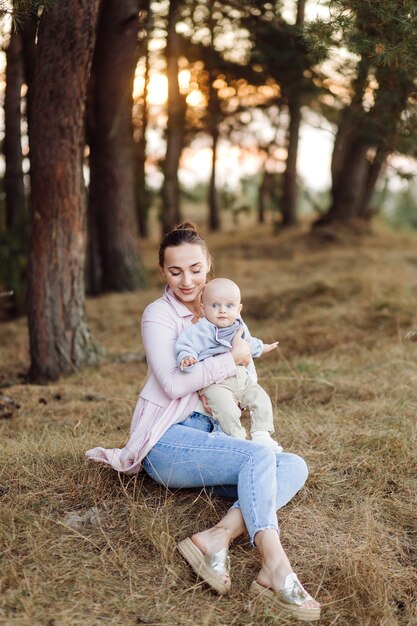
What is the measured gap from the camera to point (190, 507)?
11.8ft

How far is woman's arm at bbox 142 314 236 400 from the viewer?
3336 mm

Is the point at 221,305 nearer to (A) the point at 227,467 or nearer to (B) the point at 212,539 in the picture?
(A) the point at 227,467

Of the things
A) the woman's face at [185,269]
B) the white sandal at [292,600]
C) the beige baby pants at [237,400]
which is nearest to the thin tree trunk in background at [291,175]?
the woman's face at [185,269]

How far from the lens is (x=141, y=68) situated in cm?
1473

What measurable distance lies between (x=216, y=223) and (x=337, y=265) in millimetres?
8600

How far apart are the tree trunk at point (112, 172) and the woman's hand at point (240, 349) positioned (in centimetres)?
622

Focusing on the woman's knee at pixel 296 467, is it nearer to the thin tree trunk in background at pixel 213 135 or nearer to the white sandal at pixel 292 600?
the white sandal at pixel 292 600

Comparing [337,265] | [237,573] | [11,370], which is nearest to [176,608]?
[237,573]

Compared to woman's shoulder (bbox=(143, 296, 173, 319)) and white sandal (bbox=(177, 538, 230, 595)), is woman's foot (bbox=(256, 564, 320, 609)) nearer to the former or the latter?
white sandal (bbox=(177, 538, 230, 595))

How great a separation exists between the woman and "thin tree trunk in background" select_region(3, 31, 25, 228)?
292 inches

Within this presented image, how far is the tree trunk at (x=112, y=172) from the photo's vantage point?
9.01m

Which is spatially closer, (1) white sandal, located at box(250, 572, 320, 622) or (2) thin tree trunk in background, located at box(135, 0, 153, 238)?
(1) white sandal, located at box(250, 572, 320, 622)

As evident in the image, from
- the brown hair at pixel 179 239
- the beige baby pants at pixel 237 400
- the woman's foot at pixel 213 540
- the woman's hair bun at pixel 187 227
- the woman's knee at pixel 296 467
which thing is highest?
the woman's hair bun at pixel 187 227

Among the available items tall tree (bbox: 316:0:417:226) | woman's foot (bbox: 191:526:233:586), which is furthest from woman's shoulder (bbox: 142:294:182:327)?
tall tree (bbox: 316:0:417:226)
